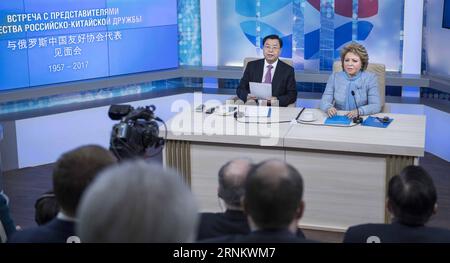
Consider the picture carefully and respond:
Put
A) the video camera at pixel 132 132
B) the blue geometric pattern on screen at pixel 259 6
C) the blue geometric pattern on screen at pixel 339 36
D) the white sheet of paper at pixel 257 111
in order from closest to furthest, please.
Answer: the video camera at pixel 132 132
the white sheet of paper at pixel 257 111
the blue geometric pattern on screen at pixel 339 36
the blue geometric pattern on screen at pixel 259 6

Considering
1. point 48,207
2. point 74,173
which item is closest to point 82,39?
point 48,207

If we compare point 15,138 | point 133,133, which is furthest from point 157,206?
point 15,138

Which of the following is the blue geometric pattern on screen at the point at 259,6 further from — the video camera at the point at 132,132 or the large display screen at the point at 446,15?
the video camera at the point at 132,132

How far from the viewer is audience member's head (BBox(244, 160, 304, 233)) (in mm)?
1805

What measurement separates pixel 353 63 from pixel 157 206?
3728mm

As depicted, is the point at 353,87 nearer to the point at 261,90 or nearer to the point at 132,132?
the point at 261,90

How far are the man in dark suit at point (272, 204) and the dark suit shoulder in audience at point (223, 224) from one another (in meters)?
0.63

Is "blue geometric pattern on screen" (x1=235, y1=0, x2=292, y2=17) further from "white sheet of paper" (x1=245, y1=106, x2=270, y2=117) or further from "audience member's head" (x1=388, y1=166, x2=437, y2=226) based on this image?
"audience member's head" (x1=388, y1=166, x2=437, y2=226)

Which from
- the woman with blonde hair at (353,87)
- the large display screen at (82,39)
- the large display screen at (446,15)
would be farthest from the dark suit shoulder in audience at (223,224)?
the large display screen at (446,15)

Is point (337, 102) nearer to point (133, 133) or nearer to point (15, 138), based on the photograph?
point (133, 133)

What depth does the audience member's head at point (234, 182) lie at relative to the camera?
2.55m

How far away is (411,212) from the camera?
235 centimetres

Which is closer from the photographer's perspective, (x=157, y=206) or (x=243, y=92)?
(x=157, y=206)

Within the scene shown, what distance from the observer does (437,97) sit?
635 cm
